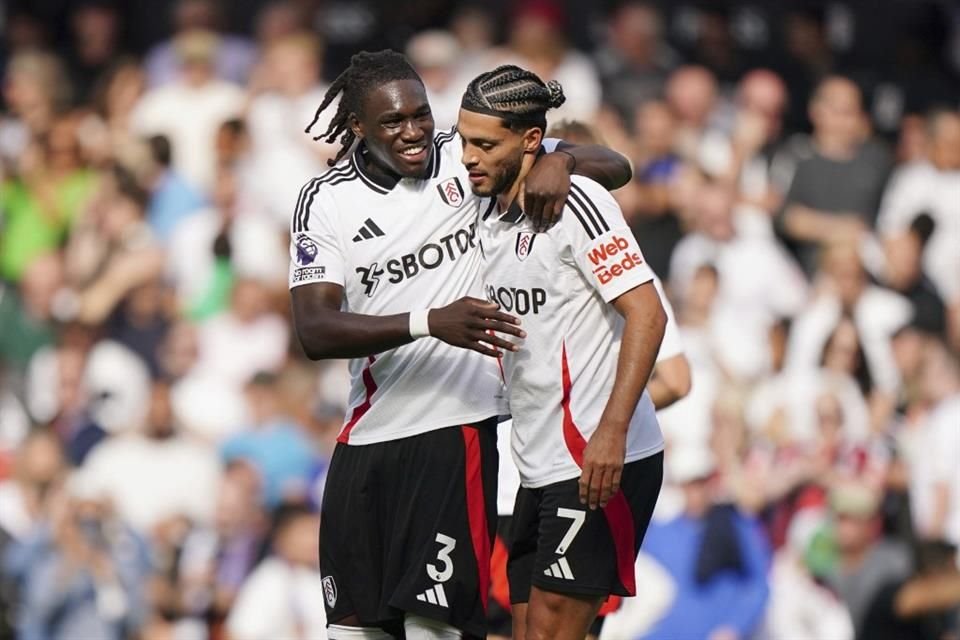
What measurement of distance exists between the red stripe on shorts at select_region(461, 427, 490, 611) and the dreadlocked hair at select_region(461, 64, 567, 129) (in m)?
1.18

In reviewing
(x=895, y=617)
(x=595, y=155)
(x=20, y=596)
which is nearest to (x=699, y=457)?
(x=895, y=617)

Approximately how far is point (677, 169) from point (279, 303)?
2816 mm

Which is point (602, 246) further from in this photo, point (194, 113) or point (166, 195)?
point (194, 113)

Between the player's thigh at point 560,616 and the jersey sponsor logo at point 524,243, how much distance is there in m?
1.14

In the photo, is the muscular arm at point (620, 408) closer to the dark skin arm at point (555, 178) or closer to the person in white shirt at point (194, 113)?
the dark skin arm at point (555, 178)

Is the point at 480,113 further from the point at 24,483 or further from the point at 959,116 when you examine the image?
the point at 959,116

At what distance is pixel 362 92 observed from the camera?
7801 millimetres

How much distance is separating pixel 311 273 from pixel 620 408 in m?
1.27

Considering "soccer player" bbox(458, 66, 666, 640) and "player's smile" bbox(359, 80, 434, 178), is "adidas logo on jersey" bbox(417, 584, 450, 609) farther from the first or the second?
"player's smile" bbox(359, 80, 434, 178)

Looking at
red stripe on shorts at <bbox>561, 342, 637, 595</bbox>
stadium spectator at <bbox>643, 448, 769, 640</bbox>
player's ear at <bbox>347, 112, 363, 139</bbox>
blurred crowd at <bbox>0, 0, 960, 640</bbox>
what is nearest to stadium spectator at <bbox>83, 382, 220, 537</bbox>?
blurred crowd at <bbox>0, 0, 960, 640</bbox>

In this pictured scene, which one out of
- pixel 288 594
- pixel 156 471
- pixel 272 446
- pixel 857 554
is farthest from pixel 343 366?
pixel 857 554

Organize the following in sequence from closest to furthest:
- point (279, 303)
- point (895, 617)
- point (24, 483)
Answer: point (895, 617), point (24, 483), point (279, 303)

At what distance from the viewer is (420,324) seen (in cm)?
734

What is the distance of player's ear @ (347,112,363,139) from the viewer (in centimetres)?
788
